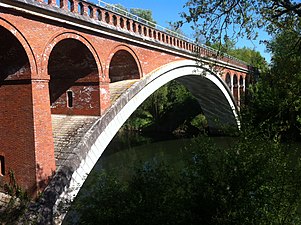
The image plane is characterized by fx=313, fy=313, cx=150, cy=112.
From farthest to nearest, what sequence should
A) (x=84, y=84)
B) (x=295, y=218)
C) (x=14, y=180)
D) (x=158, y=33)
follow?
(x=158, y=33) < (x=84, y=84) < (x=14, y=180) < (x=295, y=218)

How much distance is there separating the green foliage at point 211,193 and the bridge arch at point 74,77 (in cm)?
450

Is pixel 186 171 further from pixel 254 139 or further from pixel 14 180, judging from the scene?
pixel 14 180

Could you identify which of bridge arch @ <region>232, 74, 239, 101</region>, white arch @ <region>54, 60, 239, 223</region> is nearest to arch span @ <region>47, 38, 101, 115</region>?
white arch @ <region>54, 60, 239, 223</region>

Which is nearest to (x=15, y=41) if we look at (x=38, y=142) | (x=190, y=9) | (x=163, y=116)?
(x=38, y=142)

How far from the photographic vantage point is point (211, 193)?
523 centimetres

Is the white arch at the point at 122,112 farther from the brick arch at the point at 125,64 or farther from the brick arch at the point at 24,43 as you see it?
the brick arch at the point at 24,43

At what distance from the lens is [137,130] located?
109 ft

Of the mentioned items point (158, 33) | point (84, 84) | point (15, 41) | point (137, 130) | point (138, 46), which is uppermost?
point (158, 33)

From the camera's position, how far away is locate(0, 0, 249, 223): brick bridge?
7.35 metres

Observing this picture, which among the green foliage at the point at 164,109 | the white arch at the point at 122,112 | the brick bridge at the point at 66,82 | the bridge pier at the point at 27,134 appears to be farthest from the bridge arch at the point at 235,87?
the bridge pier at the point at 27,134

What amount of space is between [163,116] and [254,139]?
26572mm

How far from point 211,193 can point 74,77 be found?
22.1ft

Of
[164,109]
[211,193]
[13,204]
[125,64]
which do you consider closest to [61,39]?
[125,64]

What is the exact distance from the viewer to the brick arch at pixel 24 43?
270 inches
